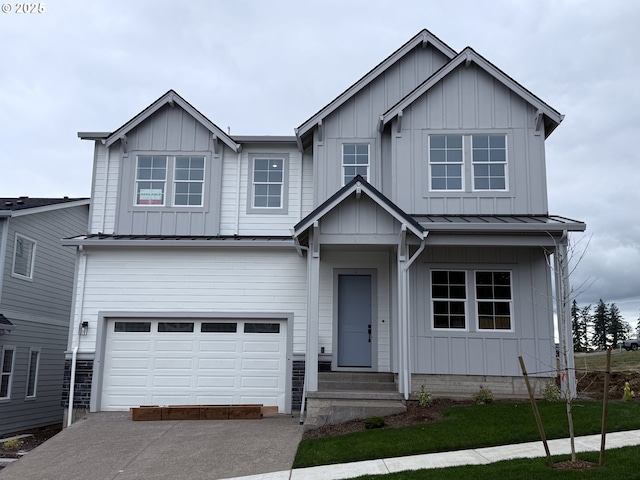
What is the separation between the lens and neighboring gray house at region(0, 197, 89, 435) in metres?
14.8

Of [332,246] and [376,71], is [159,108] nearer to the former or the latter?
[376,71]

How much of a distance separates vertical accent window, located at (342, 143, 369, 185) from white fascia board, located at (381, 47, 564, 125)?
1.08 metres

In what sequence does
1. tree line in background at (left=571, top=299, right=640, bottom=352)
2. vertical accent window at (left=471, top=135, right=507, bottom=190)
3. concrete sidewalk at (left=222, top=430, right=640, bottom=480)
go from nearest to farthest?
concrete sidewalk at (left=222, top=430, right=640, bottom=480), vertical accent window at (left=471, top=135, right=507, bottom=190), tree line in background at (left=571, top=299, right=640, bottom=352)

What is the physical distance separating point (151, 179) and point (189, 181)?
98 centimetres

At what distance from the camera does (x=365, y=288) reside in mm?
13367

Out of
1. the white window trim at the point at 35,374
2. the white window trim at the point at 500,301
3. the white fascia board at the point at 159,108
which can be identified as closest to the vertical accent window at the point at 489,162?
the white window trim at the point at 500,301

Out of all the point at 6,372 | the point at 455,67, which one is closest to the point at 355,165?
the point at 455,67

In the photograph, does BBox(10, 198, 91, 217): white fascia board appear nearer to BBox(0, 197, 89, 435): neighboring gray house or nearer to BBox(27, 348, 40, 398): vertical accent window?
BBox(0, 197, 89, 435): neighboring gray house

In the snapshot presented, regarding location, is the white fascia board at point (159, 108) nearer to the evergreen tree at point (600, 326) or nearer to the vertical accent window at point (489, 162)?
the vertical accent window at point (489, 162)

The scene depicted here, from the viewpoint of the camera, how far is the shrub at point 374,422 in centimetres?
998

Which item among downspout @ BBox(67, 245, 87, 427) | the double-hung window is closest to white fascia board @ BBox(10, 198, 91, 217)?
downspout @ BBox(67, 245, 87, 427)

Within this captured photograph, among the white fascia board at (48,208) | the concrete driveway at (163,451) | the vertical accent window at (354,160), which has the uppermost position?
the vertical accent window at (354,160)

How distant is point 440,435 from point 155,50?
16.9 meters

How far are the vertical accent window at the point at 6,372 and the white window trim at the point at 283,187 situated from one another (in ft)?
24.7
